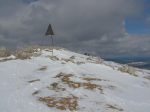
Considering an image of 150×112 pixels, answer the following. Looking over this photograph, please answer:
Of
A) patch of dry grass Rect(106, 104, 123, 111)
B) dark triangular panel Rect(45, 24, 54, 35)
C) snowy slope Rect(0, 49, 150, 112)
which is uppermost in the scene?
dark triangular panel Rect(45, 24, 54, 35)

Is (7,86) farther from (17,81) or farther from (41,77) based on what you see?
(41,77)

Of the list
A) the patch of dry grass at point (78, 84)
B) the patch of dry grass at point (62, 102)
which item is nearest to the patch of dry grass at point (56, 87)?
the patch of dry grass at point (78, 84)

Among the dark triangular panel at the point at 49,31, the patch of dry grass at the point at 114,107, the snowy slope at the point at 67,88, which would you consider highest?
the dark triangular panel at the point at 49,31

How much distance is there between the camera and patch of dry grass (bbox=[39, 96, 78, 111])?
14.9 m

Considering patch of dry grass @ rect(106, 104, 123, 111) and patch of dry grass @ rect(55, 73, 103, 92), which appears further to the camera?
patch of dry grass @ rect(55, 73, 103, 92)

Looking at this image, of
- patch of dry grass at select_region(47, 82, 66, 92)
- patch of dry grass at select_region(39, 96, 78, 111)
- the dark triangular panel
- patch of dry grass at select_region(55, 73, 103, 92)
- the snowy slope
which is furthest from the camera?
the dark triangular panel

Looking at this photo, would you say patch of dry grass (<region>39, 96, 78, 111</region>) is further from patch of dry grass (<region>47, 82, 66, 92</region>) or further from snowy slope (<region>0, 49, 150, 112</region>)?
patch of dry grass (<region>47, 82, 66, 92</region>)

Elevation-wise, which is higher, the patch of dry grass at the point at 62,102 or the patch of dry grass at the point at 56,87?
the patch of dry grass at the point at 56,87

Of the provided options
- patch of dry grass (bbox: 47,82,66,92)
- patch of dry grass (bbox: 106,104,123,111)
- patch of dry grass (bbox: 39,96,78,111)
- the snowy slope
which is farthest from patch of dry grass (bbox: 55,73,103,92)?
patch of dry grass (bbox: 106,104,123,111)

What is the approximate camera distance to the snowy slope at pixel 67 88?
15.1 metres

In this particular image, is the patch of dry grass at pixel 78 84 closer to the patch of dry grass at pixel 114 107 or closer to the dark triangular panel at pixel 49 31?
the patch of dry grass at pixel 114 107

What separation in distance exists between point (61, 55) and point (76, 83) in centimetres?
965

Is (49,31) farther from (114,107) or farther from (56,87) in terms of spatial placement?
(114,107)

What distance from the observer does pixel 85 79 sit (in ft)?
62.3
